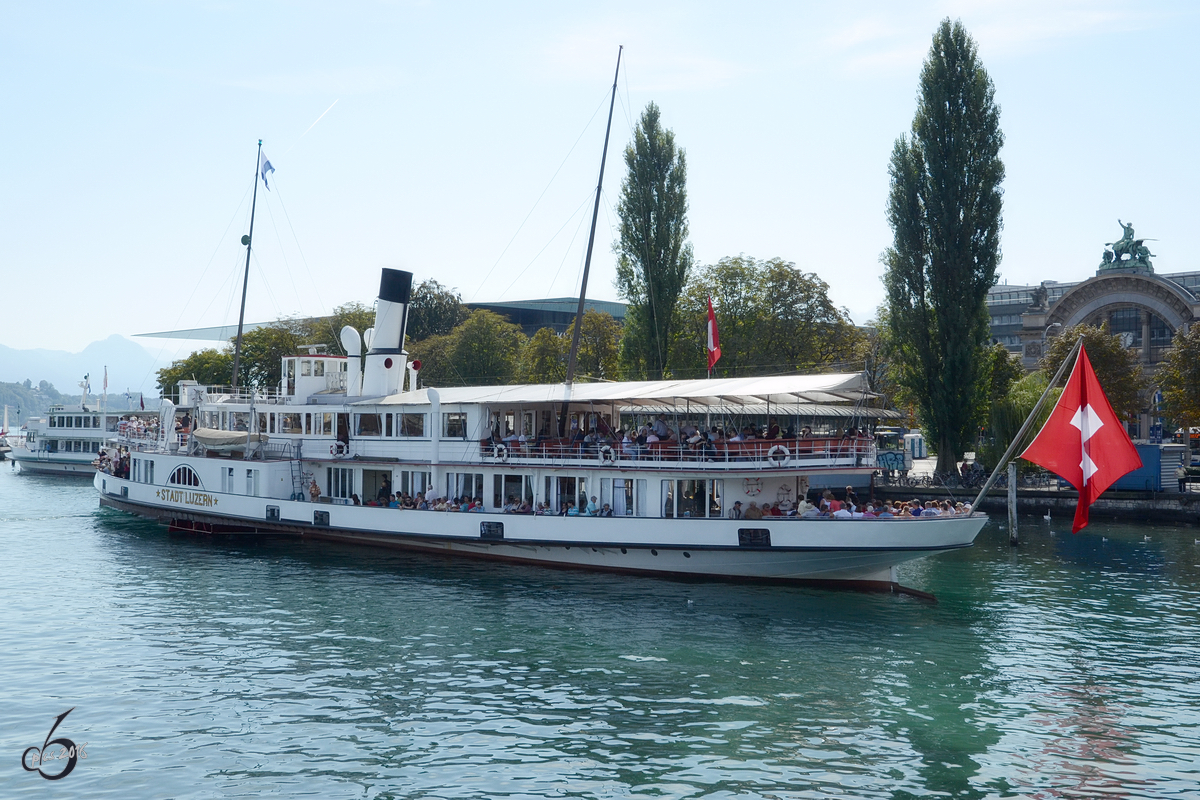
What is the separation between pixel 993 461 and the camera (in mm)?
51906

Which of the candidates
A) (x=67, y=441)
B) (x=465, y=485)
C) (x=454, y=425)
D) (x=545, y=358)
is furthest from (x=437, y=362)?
(x=465, y=485)

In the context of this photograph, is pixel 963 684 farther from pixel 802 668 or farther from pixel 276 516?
pixel 276 516

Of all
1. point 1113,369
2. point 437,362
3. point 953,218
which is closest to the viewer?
point 953,218

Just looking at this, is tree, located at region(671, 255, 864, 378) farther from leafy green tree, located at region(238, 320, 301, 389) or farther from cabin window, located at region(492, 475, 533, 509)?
leafy green tree, located at region(238, 320, 301, 389)

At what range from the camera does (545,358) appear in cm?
7012

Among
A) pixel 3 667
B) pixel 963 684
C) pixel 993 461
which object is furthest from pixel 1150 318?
pixel 3 667

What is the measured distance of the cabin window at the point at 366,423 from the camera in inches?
1383

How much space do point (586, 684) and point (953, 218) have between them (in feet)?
126

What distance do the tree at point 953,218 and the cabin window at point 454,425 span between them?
2770cm

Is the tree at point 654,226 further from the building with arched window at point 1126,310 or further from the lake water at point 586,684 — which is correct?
the building with arched window at point 1126,310

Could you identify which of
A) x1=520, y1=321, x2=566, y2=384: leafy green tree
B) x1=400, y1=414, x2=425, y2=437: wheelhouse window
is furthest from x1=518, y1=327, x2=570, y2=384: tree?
x1=400, y1=414, x2=425, y2=437: wheelhouse window

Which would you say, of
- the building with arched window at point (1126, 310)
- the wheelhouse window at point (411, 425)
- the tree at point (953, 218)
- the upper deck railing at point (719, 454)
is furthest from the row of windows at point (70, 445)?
the building with arched window at point (1126, 310)

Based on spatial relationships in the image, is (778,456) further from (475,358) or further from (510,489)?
(475,358)

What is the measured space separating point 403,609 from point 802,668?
410 inches
